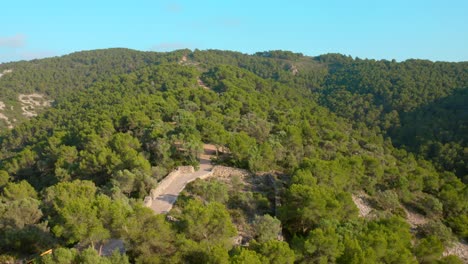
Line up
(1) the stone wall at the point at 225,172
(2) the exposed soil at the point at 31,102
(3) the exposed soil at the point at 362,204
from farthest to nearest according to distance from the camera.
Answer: (2) the exposed soil at the point at 31,102
(3) the exposed soil at the point at 362,204
(1) the stone wall at the point at 225,172

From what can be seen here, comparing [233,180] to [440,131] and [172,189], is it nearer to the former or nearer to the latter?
[172,189]

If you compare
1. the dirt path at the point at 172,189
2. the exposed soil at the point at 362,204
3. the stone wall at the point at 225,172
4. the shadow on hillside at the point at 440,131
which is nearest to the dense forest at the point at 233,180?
the shadow on hillside at the point at 440,131

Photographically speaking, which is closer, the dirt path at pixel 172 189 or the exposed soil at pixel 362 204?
the dirt path at pixel 172 189

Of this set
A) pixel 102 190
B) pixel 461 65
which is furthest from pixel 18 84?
pixel 461 65

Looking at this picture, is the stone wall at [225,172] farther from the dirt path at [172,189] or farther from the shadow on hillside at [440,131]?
the shadow on hillside at [440,131]

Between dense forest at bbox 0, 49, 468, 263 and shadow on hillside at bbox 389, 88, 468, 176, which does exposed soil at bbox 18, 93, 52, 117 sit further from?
shadow on hillside at bbox 389, 88, 468, 176

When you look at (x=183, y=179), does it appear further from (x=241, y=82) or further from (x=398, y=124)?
(x=398, y=124)

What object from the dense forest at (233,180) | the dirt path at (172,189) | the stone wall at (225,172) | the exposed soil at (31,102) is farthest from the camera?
the exposed soil at (31,102)

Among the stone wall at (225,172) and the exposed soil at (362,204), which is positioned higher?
the stone wall at (225,172)
